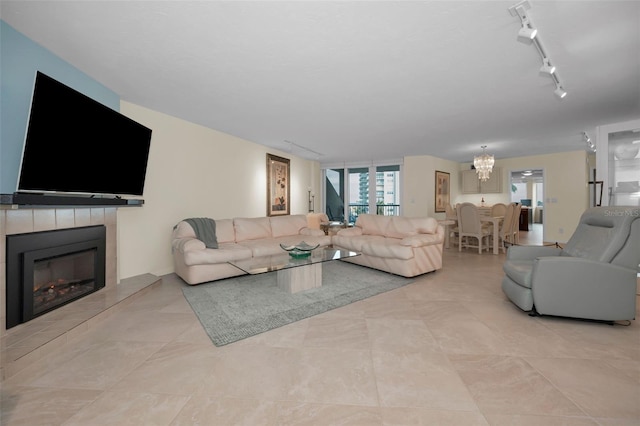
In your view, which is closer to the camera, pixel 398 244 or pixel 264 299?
pixel 264 299

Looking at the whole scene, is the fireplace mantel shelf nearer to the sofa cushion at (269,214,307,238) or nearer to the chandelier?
the sofa cushion at (269,214,307,238)

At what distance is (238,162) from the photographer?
5418mm

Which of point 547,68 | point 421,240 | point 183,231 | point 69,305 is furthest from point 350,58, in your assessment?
point 69,305

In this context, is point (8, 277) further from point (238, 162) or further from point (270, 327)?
point (238, 162)

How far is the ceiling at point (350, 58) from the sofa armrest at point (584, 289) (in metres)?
1.89

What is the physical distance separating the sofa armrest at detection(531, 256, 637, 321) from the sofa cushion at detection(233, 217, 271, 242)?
12.6 ft

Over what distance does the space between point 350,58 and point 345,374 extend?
8.28 ft

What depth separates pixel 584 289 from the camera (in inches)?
94.3

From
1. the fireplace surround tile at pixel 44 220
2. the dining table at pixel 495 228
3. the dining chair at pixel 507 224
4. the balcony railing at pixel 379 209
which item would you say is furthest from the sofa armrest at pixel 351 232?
the fireplace surround tile at pixel 44 220

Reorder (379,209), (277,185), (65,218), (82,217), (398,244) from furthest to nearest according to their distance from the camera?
(379,209), (277,185), (398,244), (82,217), (65,218)

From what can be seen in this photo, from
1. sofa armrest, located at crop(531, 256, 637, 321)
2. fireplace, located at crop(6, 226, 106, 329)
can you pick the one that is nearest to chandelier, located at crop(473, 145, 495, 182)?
sofa armrest, located at crop(531, 256, 637, 321)

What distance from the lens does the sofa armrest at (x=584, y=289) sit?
2334 millimetres

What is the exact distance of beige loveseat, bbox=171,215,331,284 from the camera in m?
3.53

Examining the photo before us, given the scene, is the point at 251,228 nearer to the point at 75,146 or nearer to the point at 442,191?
the point at 75,146
